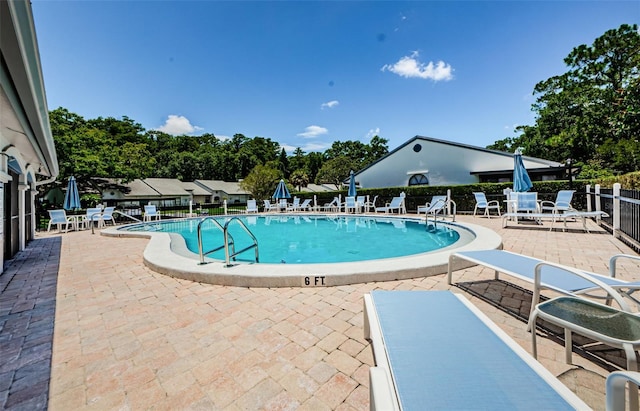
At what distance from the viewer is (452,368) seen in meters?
1.31

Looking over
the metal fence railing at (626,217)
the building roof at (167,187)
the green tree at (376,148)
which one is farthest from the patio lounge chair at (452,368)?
the green tree at (376,148)

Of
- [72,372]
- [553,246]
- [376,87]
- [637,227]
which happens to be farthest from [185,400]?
[376,87]

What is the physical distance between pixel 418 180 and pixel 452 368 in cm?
2200

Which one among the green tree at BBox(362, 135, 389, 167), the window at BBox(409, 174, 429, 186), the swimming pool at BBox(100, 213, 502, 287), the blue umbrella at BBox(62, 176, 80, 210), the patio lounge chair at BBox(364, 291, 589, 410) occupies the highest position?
the green tree at BBox(362, 135, 389, 167)

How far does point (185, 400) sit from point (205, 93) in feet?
84.6

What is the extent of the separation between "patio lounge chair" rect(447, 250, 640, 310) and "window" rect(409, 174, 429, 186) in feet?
62.5

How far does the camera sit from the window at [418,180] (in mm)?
21391

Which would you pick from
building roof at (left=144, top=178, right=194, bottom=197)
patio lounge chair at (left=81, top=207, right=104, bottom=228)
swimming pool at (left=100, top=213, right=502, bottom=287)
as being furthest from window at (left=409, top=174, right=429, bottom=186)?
building roof at (left=144, top=178, right=194, bottom=197)

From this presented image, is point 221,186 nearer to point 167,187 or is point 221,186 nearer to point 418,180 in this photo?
point 167,187

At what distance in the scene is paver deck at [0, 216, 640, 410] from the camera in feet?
5.52

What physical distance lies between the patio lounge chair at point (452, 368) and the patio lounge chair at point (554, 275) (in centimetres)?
82

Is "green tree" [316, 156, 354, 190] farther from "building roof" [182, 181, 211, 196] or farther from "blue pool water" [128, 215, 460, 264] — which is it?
"blue pool water" [128, 215, 460, 264]

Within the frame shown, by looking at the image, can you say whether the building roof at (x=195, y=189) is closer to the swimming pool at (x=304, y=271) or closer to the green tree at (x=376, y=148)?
the green tree at (x=376, y=148)

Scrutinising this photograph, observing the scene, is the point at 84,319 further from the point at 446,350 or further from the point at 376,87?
the point at 376,87
